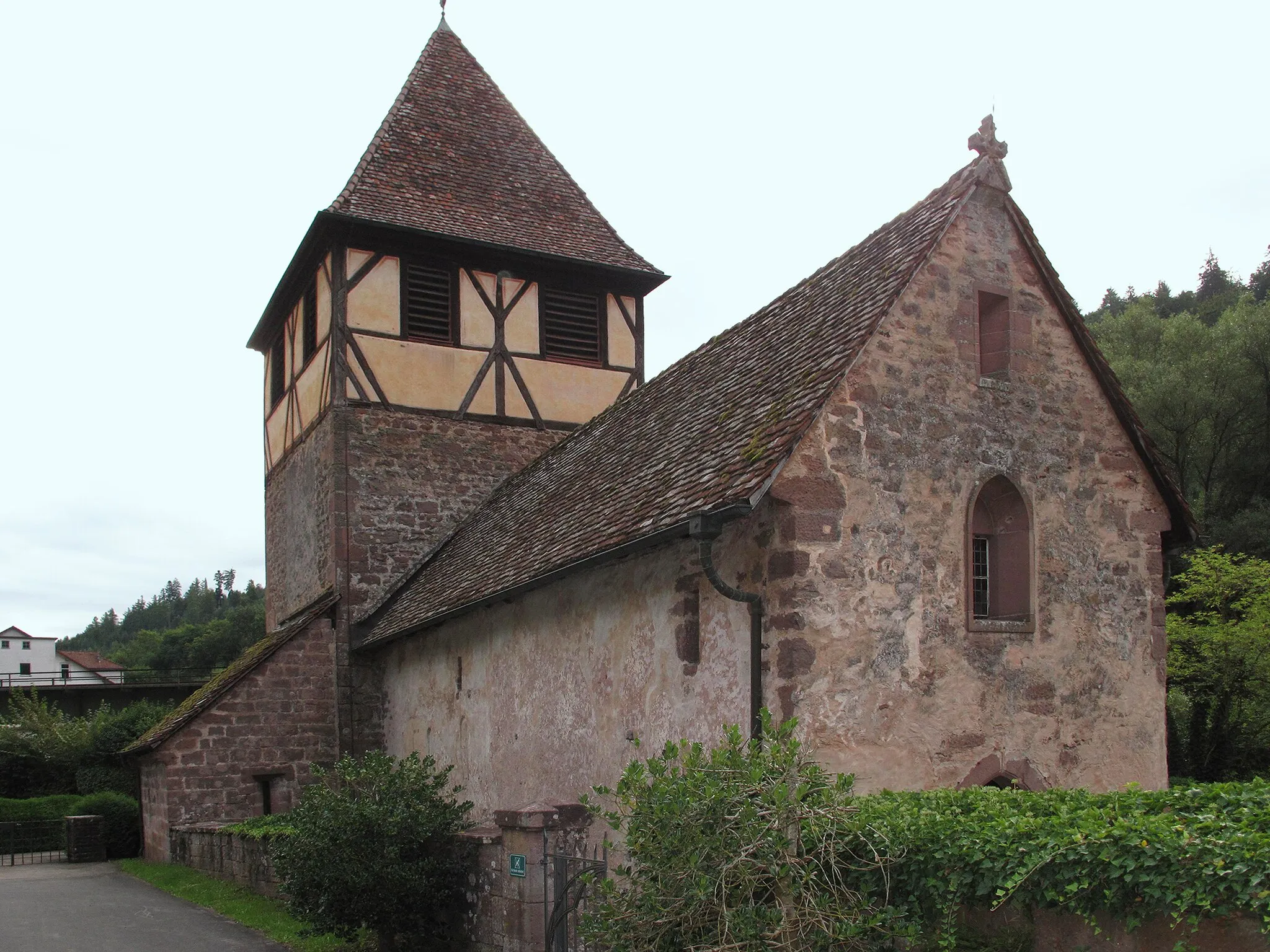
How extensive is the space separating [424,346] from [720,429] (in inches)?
328

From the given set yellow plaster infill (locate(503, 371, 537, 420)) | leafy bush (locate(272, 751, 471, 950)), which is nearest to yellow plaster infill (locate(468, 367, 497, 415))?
yellow plaster infill (locate(503, 371, 537, 420))

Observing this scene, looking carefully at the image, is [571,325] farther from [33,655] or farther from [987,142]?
[33,655]

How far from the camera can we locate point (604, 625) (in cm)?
1073

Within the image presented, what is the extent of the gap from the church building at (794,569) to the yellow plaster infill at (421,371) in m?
0.24

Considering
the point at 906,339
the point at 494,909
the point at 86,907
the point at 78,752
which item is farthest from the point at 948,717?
the point at 78,752

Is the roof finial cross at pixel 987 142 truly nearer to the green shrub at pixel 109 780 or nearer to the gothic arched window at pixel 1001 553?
the gothic arched window at pixel 1001 553

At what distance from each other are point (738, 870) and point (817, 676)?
7.52 feet

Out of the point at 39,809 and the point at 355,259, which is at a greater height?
the point at 355,259

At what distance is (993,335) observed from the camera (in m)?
9.98

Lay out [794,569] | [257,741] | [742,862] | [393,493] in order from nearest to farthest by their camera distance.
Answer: [742,862]
[794,569]
[257,741]
[393,493]

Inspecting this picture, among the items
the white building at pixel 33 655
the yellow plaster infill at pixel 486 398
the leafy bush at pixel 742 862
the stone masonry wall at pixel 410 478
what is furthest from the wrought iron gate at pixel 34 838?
the white building at pixel 33 655

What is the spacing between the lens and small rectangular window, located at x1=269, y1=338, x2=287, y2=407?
20.5 meters

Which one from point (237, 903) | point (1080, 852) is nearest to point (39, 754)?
point (237, 903)

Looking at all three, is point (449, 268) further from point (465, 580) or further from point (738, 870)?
point (738, 870)
